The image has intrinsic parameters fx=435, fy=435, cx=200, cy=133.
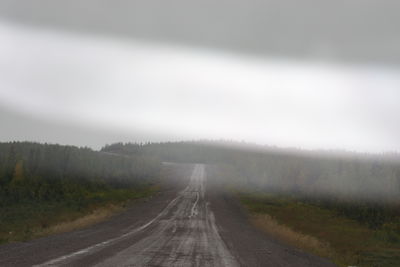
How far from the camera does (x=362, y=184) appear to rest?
70500 mm

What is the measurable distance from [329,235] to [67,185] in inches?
2343

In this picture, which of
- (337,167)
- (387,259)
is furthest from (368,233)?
(337,167)

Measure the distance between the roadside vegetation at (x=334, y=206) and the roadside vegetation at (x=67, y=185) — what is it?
17.5 metres

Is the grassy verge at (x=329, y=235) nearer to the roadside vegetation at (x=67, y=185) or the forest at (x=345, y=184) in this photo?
the forest at (x=345, y=184)

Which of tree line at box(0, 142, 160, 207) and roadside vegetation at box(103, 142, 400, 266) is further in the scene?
tree line at box(0, 142, 160, 207)

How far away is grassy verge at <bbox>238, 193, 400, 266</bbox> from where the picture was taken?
26359 millimetres

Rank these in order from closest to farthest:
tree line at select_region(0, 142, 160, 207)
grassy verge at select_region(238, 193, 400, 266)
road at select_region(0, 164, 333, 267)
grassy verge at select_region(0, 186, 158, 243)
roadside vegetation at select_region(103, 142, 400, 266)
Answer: road at select_region(0, 164, 333, 267), grassy verge at select_region(238, 193, 400, 266), roadside vegetation at select_region(103, 142, 400, 266), grassy verge at select_region(0, 186, 158, 243), tree line at select_region(0, 142, 160, 207)

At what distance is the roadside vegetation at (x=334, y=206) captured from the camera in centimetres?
3119

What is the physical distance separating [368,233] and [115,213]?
2580cm

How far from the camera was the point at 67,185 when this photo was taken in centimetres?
8562

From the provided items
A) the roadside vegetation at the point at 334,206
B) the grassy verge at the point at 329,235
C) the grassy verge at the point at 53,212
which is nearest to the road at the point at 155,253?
the grassy verge at the point at 329,235

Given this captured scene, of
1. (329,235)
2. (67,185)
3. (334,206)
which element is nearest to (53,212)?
(329,235)

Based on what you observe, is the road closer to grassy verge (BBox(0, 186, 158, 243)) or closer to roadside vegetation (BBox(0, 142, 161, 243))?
roadside vegetation (BBox(0, 142, 161, 243))

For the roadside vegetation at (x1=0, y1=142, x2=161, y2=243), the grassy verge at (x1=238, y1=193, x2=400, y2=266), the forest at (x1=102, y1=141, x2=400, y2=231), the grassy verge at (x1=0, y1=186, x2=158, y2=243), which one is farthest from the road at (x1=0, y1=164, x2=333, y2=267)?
the forest at (x1=102, y1=141, x2=400, y2=231)
